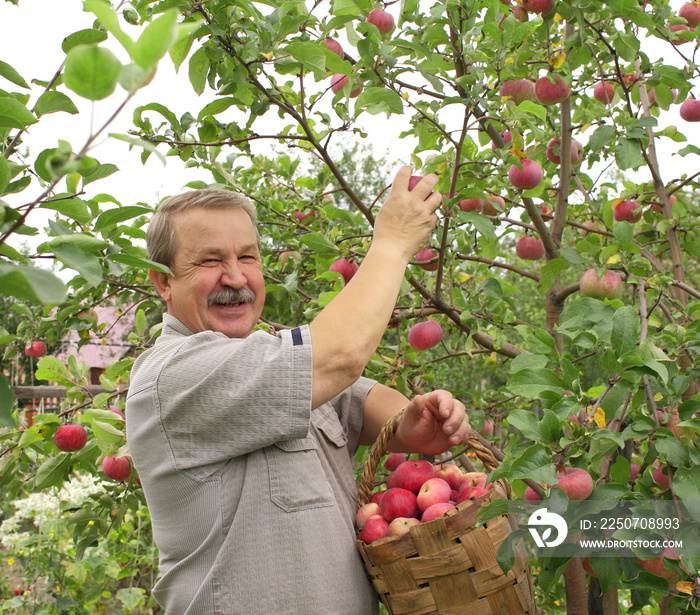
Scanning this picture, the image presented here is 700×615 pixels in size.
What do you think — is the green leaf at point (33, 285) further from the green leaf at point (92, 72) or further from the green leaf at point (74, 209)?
the green leaf at point (74, 209)

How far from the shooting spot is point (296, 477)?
4.00 ft

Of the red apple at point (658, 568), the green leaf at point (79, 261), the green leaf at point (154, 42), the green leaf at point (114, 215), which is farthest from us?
the red apple at point (658, 568)

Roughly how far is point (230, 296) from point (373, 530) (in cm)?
60

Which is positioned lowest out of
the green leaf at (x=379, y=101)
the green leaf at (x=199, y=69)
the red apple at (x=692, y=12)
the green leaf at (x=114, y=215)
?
the green leaf at (x=114, y=215)

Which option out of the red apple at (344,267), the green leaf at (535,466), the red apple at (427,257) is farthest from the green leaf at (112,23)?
the red apple at (427,257)

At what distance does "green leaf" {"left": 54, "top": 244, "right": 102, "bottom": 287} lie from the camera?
617 mm

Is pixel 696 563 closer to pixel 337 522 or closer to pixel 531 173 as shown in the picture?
pixel 337 522

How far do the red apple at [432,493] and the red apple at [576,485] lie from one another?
1.46 ft

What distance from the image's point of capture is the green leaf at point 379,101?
4.38ft

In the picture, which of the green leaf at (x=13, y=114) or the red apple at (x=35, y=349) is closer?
the green leaf at (x=13, y=114)

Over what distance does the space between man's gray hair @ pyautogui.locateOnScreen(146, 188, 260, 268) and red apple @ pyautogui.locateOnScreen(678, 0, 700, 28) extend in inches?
70.9

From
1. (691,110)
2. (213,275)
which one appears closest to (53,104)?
(213,275)

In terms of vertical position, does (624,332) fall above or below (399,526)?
above

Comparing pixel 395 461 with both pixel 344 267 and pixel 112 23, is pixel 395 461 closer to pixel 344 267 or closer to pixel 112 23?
pixel 344 267
